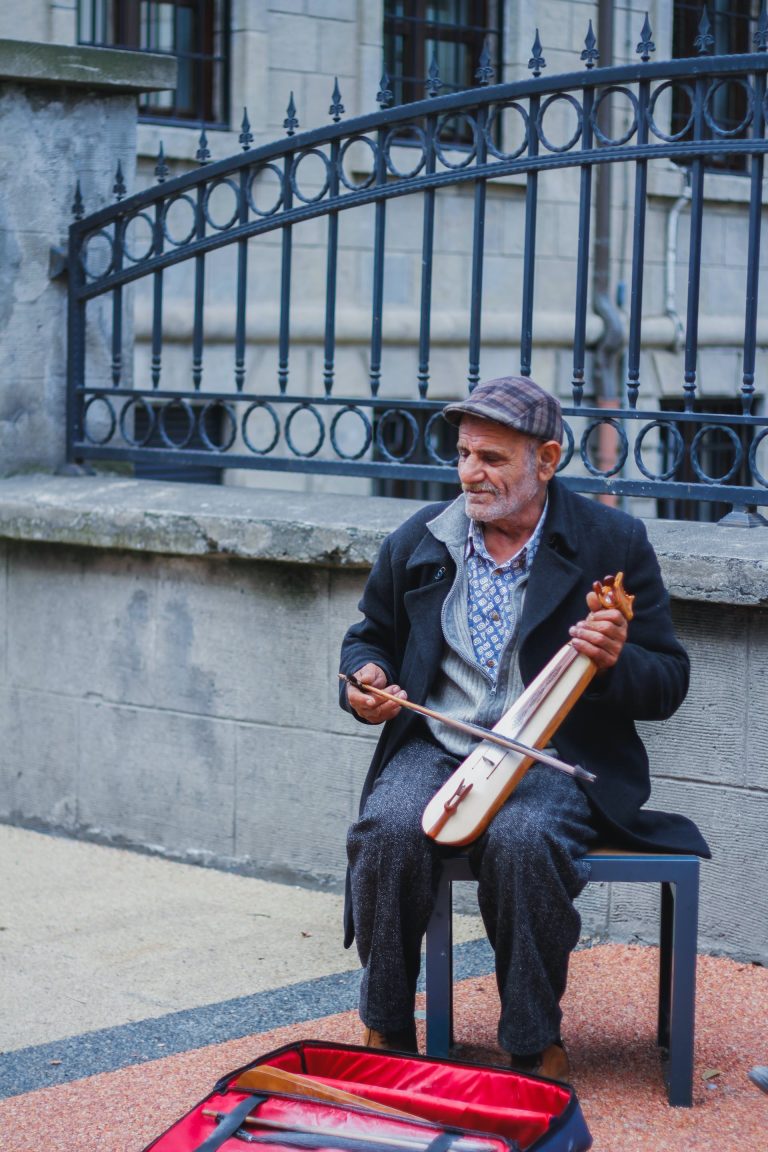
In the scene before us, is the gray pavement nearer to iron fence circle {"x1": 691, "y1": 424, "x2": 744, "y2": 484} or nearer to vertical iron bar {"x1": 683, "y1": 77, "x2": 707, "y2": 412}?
iron fence circle {"x1": 691, "y1": 424, "x2": 744, "y2": 484}

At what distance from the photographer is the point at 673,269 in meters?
13.0

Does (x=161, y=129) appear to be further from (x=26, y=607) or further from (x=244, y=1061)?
(x=244, y=1061)

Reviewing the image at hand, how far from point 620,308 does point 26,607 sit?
25.2 feet

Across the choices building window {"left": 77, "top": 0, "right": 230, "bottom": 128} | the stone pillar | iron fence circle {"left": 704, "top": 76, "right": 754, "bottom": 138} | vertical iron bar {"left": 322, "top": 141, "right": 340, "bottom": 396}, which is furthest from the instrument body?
building window {"left": 77, "top": 0, "right": 230, "bottom": 128}

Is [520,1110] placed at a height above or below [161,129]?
below

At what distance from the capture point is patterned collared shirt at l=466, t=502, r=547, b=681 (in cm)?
372

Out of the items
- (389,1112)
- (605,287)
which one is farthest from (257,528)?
(605,287)

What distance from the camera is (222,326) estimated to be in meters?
10.6

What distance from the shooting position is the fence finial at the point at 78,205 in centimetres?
600

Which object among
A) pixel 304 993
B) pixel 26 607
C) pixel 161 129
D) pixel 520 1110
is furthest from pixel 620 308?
pixel 520 1110

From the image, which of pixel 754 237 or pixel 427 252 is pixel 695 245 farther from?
pixel 427 252

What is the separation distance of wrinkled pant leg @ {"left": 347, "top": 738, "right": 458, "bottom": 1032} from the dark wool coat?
171 millimetres

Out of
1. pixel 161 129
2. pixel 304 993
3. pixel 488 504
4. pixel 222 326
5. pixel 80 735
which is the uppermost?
pixel 161 129

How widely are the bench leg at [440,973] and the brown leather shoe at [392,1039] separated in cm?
4
